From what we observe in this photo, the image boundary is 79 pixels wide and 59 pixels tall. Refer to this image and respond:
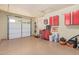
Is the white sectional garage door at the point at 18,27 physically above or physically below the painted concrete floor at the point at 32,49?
above

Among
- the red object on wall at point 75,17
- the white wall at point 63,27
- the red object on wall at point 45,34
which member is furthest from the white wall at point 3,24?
the red object on wall at point 75,17

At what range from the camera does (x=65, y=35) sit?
412cm

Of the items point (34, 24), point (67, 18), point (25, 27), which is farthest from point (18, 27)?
point (67, 18)

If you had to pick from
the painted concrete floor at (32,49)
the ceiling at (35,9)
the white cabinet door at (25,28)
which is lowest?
the painted concrete floor at (32,49)

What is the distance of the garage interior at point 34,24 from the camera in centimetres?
347

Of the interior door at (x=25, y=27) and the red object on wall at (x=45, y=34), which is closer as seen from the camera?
the interior door at (x=25, y=27)

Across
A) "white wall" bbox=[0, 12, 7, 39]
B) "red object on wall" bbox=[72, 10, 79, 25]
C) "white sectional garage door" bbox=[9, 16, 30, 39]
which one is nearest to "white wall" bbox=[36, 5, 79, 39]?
"red object on wall" bbox=[72, 10, 79, 25]

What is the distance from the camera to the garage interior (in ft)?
11.4

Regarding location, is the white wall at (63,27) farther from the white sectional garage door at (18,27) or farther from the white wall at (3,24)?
the white wall at (3,24)

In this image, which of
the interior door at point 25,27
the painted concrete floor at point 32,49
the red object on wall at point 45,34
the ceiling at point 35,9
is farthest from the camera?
the red object on wall at point 45,34

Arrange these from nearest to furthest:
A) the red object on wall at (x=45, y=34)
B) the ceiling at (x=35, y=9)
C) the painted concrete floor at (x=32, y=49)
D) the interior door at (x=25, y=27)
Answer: the painted concrete floor at (x=32, y=49), the ceiling at (x=35, y=9), the interior door at (x=25, y=27), the red object on wall at (x=45, y=34)

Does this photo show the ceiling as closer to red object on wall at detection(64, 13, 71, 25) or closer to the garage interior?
the garage interior

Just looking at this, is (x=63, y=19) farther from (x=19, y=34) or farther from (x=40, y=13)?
(x=19, y=34)
